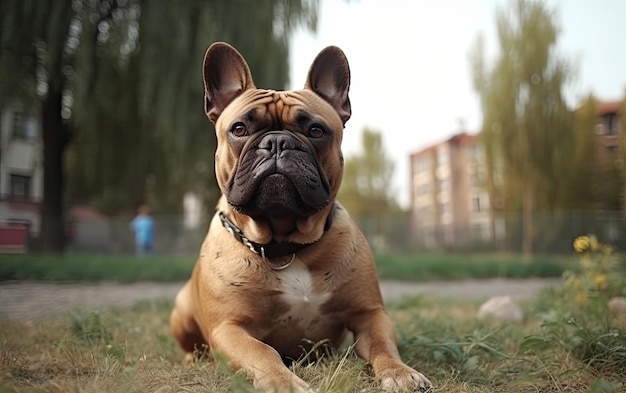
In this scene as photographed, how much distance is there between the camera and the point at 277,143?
7.14ft

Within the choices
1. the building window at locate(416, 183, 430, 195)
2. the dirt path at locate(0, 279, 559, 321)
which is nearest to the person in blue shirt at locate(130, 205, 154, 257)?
the dirt path at locate(0, 279, 559, 321)

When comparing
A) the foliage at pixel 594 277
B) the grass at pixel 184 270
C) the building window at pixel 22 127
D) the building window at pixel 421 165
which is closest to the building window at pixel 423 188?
the building window at pixel 421 165

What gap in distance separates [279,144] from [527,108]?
15.7 m

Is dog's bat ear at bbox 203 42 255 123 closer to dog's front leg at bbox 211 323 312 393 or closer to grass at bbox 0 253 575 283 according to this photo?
dog's front leg at bbox 211 323 312 393

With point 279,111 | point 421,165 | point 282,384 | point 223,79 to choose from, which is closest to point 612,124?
point 223,79

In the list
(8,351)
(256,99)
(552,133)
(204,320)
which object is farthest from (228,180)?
(552,133)

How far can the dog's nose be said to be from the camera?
2.17 meters

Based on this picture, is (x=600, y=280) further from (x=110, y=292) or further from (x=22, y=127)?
(x=22, y=127)

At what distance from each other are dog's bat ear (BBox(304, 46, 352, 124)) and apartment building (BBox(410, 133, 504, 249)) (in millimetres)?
15966

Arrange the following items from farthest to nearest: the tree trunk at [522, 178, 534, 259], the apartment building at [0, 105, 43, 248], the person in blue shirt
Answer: the tree trunk at [522, 178, 534, 259] → the person in blue shirt → the apartment building at [0, 105, 43, 248]

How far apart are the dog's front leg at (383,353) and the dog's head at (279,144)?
0.43 meters

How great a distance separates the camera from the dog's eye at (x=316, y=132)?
2.33 metres

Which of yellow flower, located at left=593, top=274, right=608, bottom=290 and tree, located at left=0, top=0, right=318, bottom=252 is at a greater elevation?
tree, located at left=0, top=0, right=318, bottom=252

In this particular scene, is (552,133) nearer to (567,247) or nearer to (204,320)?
(567,247)
